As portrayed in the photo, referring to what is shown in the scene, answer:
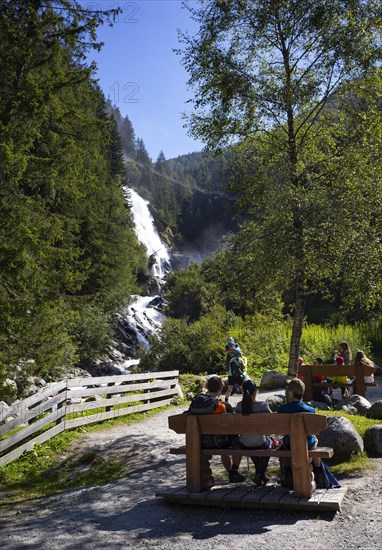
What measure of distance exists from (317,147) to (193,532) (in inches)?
330

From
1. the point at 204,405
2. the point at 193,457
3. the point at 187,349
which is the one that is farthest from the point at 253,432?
the point at 187,349

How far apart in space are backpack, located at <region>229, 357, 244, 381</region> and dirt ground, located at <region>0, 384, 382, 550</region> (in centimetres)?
500

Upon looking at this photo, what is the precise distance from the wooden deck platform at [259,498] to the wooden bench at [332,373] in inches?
281

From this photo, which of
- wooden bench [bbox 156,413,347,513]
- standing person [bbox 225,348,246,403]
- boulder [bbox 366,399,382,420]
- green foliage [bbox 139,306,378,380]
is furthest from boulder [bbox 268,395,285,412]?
green foliage [bbox 139,306,378,380]

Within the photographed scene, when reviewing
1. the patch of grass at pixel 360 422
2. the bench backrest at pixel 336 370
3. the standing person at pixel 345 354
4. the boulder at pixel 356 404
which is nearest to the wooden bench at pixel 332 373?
the bench backrest at pixel 336 370

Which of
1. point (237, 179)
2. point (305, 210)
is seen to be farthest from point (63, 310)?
point (305, 210)

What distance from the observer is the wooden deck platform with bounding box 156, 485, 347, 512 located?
6305mm

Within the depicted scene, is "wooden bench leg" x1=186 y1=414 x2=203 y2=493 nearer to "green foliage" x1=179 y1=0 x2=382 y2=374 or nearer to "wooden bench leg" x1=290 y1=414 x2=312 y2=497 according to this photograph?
"wooden bench leg" x1=290 y1=414 x2=312 y2=497

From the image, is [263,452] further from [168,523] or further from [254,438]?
[168,523]

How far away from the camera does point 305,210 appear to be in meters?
10.8

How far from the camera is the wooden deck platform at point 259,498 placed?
630 cm

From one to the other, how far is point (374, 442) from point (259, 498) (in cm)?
305

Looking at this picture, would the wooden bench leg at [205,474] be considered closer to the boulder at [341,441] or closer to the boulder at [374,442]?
the boulder at [341,441]

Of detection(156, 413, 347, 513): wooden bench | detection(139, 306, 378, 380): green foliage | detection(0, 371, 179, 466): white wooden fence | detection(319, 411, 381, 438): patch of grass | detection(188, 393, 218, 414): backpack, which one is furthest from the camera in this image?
detection(139, 306, 378, 380): green foliage
